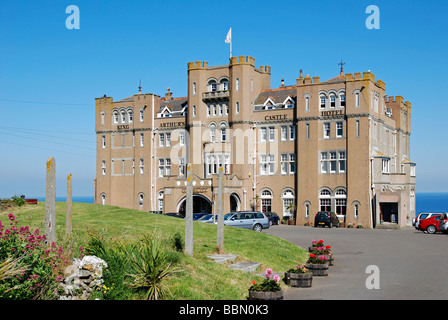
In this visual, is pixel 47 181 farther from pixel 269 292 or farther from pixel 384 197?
pixel 384 197

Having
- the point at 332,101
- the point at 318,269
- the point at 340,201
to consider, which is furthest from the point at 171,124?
the point at 318,269

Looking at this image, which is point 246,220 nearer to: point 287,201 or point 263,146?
point 287,201

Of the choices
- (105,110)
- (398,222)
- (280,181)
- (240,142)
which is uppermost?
(105,110)

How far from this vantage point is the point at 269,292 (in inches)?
583

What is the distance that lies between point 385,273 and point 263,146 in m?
41.6

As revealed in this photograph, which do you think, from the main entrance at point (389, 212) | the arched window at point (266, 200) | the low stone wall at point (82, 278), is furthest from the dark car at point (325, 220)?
the low stone wall at point (82, 278)

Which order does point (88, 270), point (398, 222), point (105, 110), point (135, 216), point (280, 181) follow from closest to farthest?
point (88, 270)
point (135, 216)
point (398, 222)
point (280, 181)
point (105, 110)

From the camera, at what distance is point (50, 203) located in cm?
1489

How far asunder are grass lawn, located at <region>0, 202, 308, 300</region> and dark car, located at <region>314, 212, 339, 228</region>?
2400 cm

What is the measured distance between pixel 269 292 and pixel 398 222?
4341cm

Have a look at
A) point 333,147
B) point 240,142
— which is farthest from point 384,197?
point 240,142

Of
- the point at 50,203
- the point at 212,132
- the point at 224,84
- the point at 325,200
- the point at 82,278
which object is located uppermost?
the point at 224,84

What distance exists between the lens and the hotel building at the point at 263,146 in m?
56.4

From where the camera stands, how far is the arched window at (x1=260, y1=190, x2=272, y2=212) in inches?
2443
